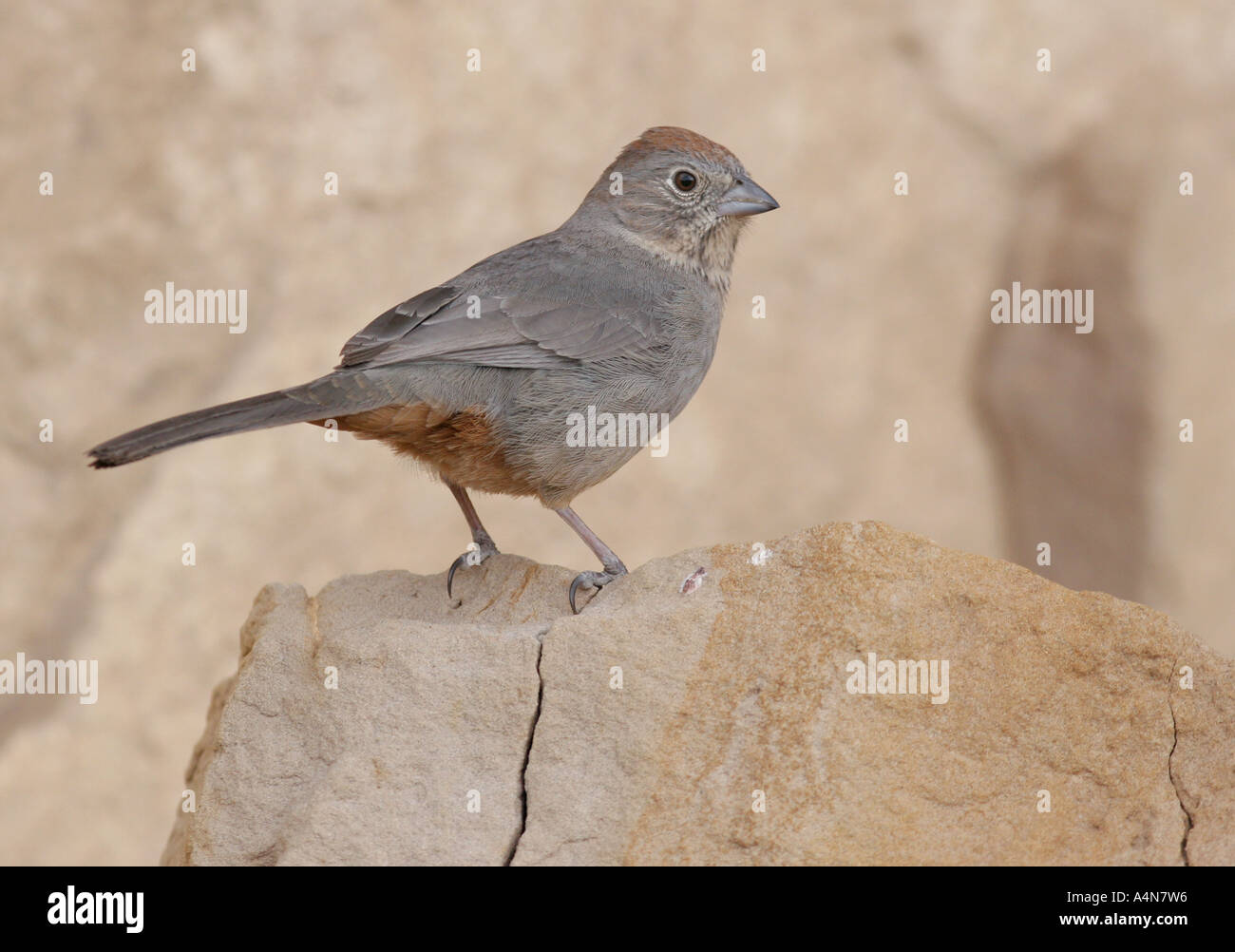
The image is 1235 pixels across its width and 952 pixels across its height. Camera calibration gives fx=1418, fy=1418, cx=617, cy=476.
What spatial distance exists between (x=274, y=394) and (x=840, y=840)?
2.09m

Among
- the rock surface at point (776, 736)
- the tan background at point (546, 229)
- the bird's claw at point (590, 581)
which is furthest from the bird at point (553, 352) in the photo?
the tan background at point (546, 229)

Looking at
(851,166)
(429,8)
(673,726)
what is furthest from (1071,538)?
(673,726)

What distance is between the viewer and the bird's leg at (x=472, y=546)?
472 cm

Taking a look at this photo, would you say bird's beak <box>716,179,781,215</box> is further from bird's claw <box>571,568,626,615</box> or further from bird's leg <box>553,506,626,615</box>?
bird's claw <box>571,568,626,615</box>

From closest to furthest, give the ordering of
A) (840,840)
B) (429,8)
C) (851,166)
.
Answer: (840,840)
(429,8)
(851,166)

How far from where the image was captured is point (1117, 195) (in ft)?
28.4

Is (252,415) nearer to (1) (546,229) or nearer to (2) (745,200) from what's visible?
(2) (745,200)

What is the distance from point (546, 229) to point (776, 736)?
452 centimetres

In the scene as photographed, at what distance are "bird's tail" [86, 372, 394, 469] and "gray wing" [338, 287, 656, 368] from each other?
0.14m

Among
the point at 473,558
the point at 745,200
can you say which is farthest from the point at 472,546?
the point at 745,200

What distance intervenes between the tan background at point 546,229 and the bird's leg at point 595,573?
279 cm

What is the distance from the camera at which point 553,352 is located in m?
4.71

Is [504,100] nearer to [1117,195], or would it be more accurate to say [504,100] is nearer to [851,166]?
[851,166]
